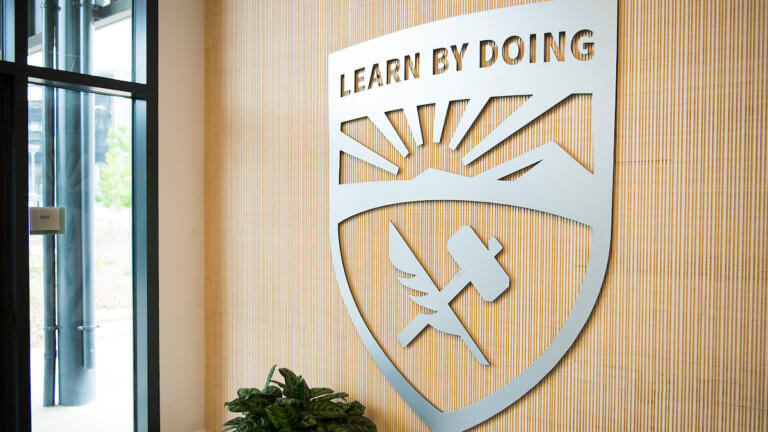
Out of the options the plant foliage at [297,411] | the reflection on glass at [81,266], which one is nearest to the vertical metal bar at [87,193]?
the reflection on glass at [81,266]

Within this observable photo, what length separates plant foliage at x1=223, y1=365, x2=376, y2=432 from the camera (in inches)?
86.0

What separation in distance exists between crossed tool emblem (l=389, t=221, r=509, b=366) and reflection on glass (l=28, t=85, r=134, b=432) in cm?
170

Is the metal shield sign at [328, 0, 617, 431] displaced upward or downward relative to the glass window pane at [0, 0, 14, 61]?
downward

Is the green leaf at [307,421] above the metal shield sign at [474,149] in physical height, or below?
below

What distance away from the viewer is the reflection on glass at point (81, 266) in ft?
8.57

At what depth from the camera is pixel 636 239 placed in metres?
1.67

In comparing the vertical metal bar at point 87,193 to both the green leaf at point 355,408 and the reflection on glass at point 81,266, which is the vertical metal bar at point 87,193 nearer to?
the reflection on glass at point 81,266

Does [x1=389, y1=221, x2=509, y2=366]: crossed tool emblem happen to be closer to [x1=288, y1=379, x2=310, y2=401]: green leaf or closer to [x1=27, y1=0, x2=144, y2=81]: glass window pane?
[x1=288, y1=379, x2=310, y2=401]: green leaf

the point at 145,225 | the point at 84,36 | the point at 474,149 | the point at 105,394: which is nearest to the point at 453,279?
the point at 474,149

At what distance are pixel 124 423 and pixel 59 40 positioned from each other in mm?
2142

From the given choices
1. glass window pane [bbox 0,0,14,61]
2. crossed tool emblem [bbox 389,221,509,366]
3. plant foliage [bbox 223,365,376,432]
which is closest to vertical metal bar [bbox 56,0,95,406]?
glass window pane [bbox 0,0,14,61]

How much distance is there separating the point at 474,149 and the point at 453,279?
0.53 meters

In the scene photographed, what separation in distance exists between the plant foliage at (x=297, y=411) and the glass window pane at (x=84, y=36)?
75.2 inches

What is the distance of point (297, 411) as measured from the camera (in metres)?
2.27
